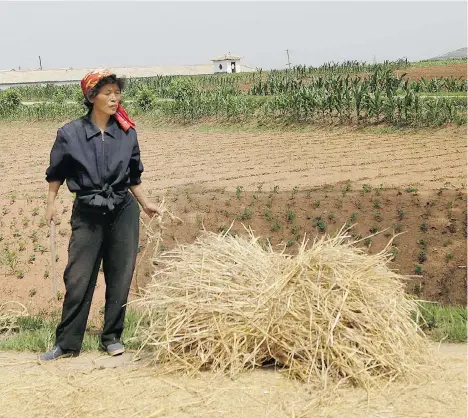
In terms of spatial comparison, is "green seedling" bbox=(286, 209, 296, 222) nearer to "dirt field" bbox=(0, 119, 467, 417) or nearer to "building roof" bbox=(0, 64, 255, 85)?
"dirt field" bbox=(0, 119, 467, 417)

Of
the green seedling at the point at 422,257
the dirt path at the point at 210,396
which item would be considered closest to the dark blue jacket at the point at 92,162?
the dirt path at the point at 210,396

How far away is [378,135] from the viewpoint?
14.4 meters

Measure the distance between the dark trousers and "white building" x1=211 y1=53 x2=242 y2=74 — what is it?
65.7 meters

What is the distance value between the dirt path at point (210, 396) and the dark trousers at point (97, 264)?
0.36m

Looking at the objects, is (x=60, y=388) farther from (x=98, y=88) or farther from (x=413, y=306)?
(x=413, y=306)

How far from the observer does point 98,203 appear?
3.80m

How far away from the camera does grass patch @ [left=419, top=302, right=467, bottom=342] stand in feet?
13.6

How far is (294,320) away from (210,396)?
619 millimetres

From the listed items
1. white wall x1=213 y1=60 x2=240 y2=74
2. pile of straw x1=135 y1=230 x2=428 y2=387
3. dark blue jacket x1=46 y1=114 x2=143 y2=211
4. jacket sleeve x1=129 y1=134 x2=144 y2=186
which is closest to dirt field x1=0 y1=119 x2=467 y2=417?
pile of straw x1=135 y1=230 x2=428 y2=387

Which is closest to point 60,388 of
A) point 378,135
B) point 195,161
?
point 195,161

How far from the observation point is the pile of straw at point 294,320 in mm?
3453

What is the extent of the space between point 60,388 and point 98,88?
1.75 metres

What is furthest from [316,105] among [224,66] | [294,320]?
[224,66]

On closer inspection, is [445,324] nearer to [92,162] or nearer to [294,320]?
[294,320]
